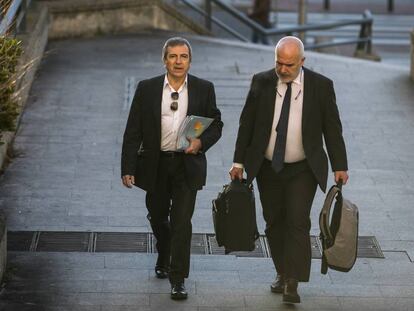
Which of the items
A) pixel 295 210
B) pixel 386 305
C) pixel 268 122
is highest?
pixel 268 122

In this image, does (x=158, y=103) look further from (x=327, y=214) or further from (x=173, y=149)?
(x=327, y=214)

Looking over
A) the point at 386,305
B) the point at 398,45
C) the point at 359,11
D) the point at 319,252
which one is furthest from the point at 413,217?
the point at 359,11

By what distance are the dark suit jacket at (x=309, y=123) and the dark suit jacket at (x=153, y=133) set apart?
0.88 feet

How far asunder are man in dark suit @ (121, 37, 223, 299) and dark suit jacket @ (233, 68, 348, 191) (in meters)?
0.28

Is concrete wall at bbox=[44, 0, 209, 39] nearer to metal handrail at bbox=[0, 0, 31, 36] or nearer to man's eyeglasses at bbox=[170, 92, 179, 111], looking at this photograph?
metal handrail at bbox=[0, 0, 31, 36]

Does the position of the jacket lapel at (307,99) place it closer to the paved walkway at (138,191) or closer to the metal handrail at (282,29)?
the paved walkway at (138,191)

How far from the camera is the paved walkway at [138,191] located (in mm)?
8820

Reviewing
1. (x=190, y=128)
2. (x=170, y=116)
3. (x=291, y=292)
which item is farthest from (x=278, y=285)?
(x=170, y=116)

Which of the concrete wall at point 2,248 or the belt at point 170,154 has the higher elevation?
the belt at point 170,154

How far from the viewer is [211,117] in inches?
343

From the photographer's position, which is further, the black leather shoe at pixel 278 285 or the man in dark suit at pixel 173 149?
the black leather shoe at pixel 278 285

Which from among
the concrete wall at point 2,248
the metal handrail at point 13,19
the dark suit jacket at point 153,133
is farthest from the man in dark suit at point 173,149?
the metal handrail at point 13,19

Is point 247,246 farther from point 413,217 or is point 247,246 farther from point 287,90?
point 413,217

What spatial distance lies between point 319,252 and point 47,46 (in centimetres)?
884
